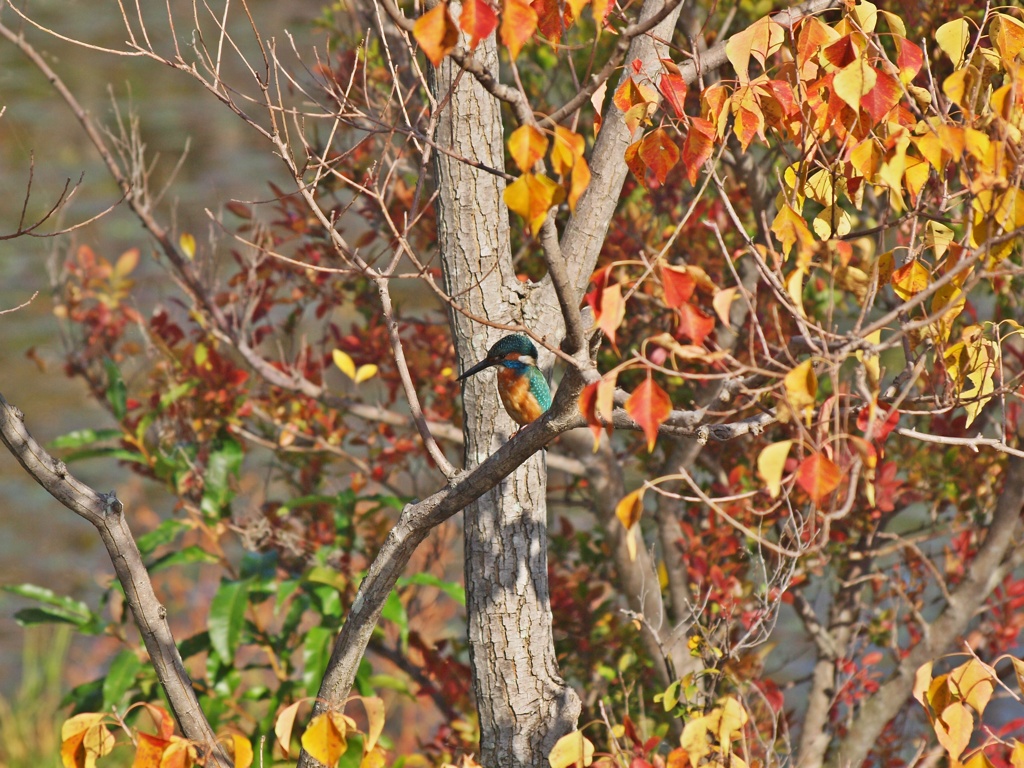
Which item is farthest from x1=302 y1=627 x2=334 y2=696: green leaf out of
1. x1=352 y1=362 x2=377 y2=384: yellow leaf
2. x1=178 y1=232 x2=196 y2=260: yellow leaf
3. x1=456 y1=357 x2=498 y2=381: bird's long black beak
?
x1=178 y1=232 x2=196 y2=260: yellow leaf

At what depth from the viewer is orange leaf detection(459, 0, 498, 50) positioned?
1214mm

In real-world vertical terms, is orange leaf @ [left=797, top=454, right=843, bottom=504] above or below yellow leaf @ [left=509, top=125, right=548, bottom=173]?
below

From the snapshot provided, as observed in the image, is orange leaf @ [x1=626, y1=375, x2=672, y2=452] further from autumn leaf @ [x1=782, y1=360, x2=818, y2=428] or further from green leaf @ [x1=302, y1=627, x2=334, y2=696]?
green leaf @ [x1=302, y1=627, x2=334, y2=696]

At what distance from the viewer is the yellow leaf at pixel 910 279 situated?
1.63 metres

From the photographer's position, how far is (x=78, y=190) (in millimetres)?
7180

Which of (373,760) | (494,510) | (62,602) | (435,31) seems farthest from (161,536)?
(435,31)

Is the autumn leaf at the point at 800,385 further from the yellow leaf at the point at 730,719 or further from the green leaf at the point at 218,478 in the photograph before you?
the green leaf at the point at 218,478

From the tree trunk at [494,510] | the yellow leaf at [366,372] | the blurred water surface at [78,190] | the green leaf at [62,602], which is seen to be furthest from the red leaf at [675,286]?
the blurred water surface at [78,190]

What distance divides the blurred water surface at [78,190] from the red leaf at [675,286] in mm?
4269

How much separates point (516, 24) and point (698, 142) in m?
0.54

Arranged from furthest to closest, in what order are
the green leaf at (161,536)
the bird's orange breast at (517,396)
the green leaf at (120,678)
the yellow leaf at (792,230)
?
the green leaf at (161,536) < the green leaf at (120,678) < the bird's orange breast at (517,396) < the yellow leaf at (792,230)

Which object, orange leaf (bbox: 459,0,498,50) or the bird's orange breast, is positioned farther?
the bird's orange breast

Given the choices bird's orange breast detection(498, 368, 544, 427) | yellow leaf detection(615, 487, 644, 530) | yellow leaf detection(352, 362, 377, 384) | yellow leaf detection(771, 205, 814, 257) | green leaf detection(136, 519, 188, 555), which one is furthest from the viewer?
green leaf detection(136, 519, 188, 555)

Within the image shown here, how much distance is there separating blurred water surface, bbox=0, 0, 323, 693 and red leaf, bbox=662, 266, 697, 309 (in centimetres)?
427
